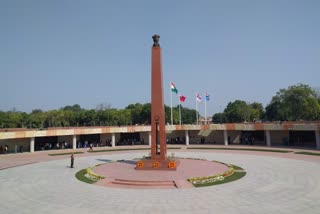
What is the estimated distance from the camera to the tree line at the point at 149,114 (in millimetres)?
53750

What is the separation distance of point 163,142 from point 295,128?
2020cm

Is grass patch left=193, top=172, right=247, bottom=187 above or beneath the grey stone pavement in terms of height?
above

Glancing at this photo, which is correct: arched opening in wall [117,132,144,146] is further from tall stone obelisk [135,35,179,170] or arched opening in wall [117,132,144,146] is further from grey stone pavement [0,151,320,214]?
grey stone pavement [0,151,320,214]

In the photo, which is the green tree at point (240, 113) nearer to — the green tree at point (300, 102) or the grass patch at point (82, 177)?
the green tree at point (300, 102)

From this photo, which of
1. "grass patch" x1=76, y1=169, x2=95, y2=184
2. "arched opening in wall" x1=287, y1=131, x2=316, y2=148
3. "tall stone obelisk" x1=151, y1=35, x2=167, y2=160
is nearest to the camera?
"grass patch" x1=76, y1=169, x2=95, y2=184

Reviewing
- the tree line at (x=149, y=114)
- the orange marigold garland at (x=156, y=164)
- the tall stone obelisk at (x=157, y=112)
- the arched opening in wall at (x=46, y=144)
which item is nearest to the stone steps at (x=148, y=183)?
the orange marigold garland at (x=156, y=164)

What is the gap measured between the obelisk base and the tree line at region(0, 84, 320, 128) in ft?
142

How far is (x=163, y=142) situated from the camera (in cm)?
2120

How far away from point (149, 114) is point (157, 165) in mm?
50177

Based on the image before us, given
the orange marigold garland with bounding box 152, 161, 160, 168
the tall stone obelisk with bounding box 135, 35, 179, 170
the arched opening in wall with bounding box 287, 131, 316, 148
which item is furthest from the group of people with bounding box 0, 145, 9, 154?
the arched opening in wall with bounding box 287, 131, 316, 148

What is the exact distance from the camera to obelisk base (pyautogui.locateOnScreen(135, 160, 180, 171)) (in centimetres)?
1998

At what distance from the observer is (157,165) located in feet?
66.9

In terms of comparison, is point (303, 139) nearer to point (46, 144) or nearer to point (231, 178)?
point (231, 178)

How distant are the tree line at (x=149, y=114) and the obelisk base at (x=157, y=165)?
43.2 metres
